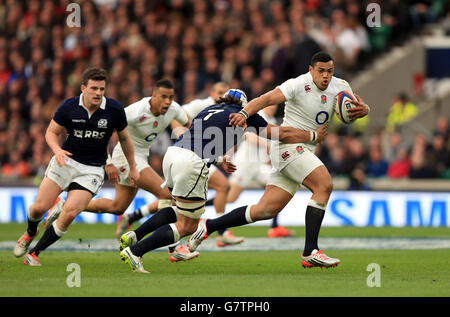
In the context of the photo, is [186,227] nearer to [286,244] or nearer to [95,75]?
[95,75]

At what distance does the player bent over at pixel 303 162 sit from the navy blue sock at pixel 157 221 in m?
0.34

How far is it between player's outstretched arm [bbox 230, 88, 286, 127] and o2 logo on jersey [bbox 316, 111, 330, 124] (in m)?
0.55

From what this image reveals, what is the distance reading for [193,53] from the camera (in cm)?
2164

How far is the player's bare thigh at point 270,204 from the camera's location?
10.0m

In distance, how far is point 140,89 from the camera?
21.6 metres

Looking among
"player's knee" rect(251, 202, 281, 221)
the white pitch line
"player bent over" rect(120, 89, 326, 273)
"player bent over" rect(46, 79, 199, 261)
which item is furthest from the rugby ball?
the white pitch line

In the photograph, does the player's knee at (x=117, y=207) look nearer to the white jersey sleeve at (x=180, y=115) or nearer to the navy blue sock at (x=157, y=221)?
the white jersey sleeve at (x=180, y=115)

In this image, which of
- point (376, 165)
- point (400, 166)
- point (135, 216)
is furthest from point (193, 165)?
point (376, 165)

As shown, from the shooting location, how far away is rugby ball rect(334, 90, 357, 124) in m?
10.0

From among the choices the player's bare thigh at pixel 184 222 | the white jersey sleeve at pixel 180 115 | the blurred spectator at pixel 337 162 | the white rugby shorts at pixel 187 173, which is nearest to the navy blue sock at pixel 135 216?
the white jersey sleeve at pixel 180 115

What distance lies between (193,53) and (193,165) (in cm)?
1281

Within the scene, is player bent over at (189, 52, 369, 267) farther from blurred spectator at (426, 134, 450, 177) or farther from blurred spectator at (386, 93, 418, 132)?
blurred spectator at (386, 93, 418, 132)
